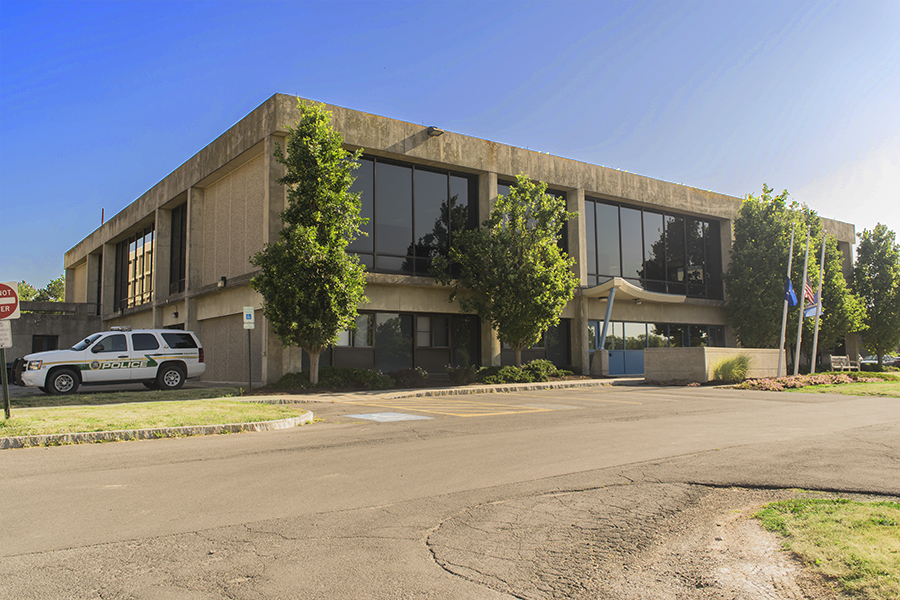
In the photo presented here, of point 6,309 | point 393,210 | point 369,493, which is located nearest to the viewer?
point 369,493

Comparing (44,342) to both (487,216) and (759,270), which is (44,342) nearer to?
(487,216)

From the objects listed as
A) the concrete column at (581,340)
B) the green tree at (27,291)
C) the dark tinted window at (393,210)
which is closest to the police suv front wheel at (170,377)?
the dark tinted window at (393,210)

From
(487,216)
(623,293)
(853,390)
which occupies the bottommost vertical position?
(853,390)

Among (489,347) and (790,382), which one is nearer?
(790,382)

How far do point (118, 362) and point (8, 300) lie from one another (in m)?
8.38

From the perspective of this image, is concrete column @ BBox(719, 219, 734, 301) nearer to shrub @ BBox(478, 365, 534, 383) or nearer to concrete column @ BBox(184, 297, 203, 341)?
shrub @ BBox(478, 365, 534, 383)

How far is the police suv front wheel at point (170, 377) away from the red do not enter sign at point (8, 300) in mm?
8981

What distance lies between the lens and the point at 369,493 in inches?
247

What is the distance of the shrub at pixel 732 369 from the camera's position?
82.1ft

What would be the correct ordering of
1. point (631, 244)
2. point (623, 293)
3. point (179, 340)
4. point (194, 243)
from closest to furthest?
point (179, 340)
point (194, 243)
point (623, 293)
point (631, 244)

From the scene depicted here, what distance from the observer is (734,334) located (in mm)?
36312

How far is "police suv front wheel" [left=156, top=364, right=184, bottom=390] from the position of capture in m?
20.2

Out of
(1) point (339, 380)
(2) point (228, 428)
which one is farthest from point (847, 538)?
(1) point (339, 380)

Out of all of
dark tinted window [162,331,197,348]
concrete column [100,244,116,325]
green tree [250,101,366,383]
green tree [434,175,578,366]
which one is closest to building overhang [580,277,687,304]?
green tree [434,175,578,366]
